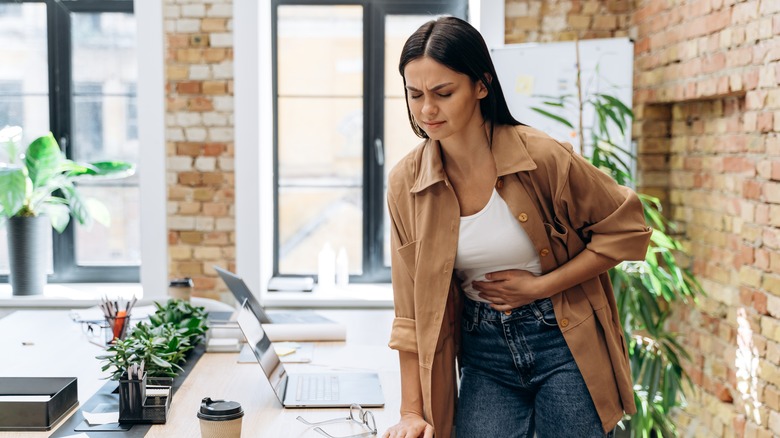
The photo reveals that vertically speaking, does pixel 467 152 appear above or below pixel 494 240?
above

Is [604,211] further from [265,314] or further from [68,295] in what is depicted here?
[68,295]

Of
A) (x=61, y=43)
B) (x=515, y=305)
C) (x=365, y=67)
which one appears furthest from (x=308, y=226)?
(x=515, y=305)

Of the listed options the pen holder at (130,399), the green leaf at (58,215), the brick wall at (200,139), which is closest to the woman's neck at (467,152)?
the pen holder at (130,399)

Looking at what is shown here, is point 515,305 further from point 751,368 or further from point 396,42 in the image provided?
point 396,42

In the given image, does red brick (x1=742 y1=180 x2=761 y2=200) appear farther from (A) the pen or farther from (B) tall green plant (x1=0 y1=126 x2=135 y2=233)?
(B) tall green plant (x1=0 y1=126 x2=135 y2=233)

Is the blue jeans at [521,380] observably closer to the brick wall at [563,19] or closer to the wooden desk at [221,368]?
the wooden desk at [221,368]

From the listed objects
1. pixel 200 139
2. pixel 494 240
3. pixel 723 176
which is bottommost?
pixel 494 240

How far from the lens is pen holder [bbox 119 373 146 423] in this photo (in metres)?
1.82

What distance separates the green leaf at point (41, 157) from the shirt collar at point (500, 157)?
2.78 m

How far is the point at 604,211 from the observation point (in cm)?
174

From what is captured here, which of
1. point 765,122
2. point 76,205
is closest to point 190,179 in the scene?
point 76,205

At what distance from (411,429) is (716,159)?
6.97ft

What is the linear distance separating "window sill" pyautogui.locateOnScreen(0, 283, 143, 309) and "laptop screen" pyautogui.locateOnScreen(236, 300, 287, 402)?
2.09 m

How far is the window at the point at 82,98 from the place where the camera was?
4.40m
